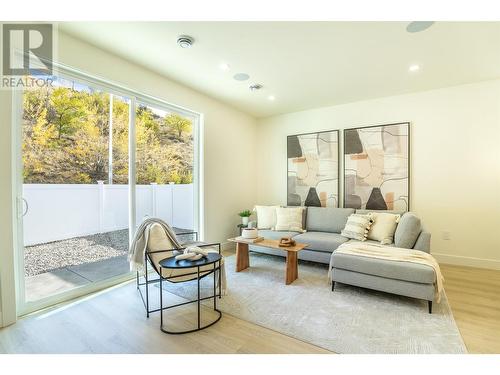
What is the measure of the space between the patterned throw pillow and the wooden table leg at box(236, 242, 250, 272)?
1519 millimetres

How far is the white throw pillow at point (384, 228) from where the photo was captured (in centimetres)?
332

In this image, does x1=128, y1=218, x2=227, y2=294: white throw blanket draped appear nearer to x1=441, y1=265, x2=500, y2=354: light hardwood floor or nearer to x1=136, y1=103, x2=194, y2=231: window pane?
x1=136, y1=103, x2=194, y2=231: window pane

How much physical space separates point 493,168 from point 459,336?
2.72 meters

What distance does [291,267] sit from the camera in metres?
2.99

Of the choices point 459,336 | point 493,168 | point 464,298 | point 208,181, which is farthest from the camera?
point 208,181

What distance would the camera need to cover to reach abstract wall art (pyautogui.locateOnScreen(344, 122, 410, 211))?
3.89 meters

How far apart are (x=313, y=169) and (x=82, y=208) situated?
12.3 ft

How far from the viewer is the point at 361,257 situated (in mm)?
2594

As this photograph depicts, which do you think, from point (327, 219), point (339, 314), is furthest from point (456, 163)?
point (339, 314)

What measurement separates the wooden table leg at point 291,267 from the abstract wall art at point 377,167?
1.85 m

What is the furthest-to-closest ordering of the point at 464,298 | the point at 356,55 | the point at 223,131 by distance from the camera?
the point at 223,131 → the point at 356,55 → the point at 464,298
